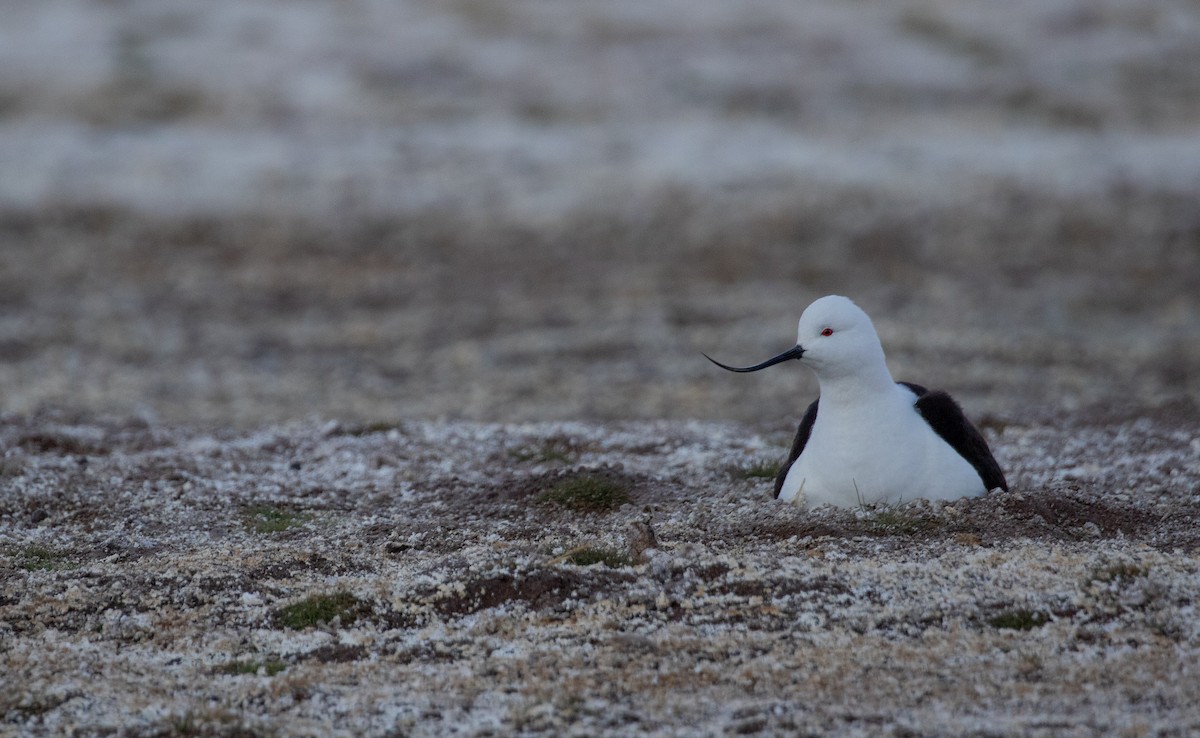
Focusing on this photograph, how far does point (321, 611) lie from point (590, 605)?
1.10 meters

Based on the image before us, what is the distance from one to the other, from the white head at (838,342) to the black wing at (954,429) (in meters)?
0.39

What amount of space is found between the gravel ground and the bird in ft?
0.48

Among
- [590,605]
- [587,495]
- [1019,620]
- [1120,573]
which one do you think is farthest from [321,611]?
[1120,573]

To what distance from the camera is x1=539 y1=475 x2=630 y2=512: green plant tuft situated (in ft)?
23.9

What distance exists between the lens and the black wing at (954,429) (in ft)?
22.2

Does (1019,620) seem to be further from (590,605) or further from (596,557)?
(596,557)

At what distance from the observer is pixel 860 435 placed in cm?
648

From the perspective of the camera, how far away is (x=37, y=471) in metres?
7.92

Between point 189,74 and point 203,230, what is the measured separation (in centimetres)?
625

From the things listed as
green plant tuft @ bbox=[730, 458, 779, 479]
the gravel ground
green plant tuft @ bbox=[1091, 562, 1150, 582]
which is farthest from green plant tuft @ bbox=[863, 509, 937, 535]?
green plant tuft @ bbox=[730, 458, 779, 479]

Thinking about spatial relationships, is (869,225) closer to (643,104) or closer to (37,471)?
(643,104)

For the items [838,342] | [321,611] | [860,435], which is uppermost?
[838,342]

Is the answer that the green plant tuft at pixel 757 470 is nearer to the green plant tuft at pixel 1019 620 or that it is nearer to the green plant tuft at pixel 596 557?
the green plant tuft at pixel 596 557

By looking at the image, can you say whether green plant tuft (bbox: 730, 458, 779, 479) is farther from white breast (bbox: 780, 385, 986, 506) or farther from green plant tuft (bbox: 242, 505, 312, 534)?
green plant tuft (bbox: 242, 505, 312, 534)
